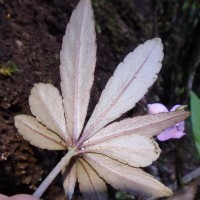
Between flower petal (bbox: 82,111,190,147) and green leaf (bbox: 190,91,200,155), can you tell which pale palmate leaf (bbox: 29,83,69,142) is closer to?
flower petal (bbox: 82,111,190,147)

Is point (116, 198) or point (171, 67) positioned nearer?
point (116, 198)

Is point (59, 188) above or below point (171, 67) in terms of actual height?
below

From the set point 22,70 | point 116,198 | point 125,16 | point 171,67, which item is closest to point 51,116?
point 22,70

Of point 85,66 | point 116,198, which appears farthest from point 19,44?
point 116,198

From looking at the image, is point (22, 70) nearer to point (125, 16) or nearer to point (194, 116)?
point (194, 116)

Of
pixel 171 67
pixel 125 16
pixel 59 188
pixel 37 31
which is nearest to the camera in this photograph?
pixel 59 188

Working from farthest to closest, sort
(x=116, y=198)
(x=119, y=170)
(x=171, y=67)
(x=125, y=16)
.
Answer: (x=171, y=67) → (x=125, y=16) → (x=116, y=198) → (x=119, y=170)

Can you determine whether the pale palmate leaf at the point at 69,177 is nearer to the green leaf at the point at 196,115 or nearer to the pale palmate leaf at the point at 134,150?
the pale palmate leaf at the point at 134,150

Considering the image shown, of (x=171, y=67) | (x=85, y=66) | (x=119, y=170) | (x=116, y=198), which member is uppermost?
(x=171, y=67)
